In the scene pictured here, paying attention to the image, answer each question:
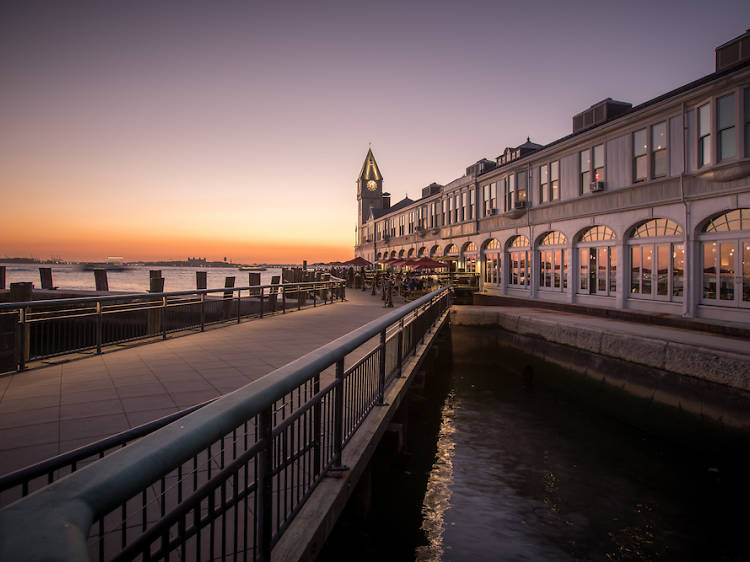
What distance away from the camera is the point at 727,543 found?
6629 mm

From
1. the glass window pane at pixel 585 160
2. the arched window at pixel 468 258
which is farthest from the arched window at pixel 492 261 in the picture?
the glass window pane at pixel 585 160

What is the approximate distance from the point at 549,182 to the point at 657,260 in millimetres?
8319

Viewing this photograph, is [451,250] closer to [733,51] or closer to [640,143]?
[640,143]

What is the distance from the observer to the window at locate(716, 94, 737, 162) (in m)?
14.8

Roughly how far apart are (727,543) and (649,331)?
8218mm

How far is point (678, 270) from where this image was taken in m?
16.9

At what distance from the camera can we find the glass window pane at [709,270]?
50.8ft

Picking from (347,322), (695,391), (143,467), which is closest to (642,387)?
(695,391)

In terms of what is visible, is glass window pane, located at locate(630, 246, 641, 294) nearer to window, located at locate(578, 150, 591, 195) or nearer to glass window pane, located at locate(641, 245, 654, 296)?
glass window pane, located at locate(641, 245, 654, 296)

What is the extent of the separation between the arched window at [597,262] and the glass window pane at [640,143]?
3423 millimetres

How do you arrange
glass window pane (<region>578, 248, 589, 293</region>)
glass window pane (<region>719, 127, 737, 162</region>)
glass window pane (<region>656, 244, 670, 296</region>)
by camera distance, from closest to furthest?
glass window pane (<region>719, 127, 737, 162</region>), glass window pane (<region>656, 244, 670, 296</region>), glass window pane (<region>578, 248, 589, 293</region>)

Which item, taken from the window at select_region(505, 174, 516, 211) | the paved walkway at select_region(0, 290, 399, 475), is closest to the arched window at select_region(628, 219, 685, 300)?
the window at select_region(505, 174, 516, 211)

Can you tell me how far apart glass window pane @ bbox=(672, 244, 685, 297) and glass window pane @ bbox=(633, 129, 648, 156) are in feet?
14.2

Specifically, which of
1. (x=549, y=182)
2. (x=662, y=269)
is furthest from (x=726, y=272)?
(x=549, y=182)
